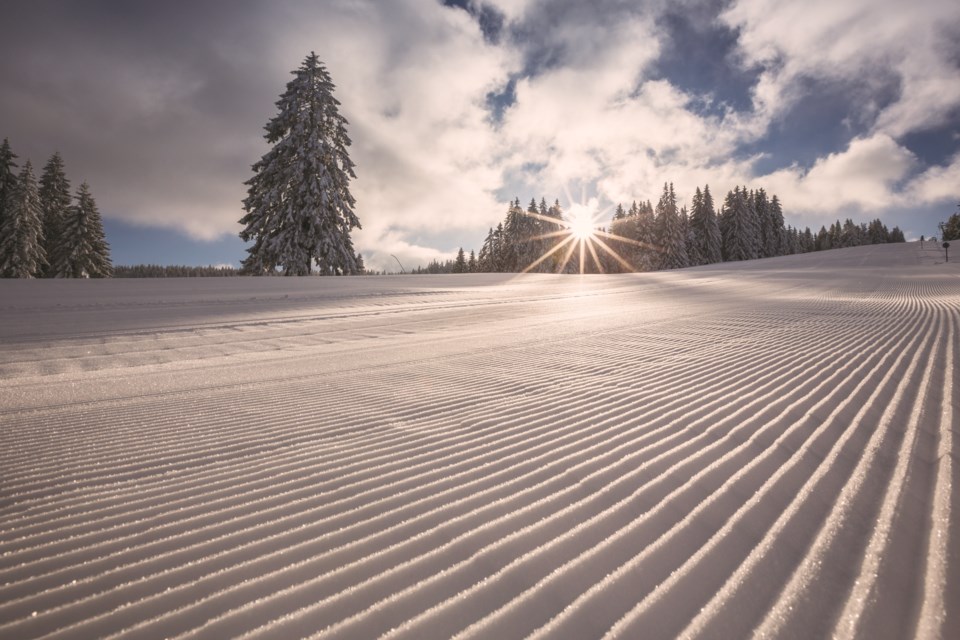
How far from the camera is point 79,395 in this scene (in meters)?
3.49

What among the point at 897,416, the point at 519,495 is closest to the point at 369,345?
the point at 519,495

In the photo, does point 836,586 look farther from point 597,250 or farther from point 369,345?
point 597,250

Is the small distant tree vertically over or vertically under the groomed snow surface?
over

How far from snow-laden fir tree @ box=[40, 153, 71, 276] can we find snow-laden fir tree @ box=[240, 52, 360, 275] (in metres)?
21.6

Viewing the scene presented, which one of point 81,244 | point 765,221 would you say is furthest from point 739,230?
point 81,244

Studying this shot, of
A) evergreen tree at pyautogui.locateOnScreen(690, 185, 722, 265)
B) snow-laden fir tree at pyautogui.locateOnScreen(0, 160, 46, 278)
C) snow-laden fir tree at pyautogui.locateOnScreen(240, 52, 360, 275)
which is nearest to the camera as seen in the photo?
snow-laden fir tree at pyautogui.locateOnScreen(240, 52, 360, 275)

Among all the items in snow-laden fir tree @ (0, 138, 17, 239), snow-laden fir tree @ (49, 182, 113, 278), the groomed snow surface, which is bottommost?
the groomed snow surface

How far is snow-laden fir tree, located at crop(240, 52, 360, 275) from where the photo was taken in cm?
1936

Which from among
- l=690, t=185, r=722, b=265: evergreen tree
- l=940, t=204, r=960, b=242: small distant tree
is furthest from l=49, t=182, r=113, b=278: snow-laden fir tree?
l=940, t=204, r=960, b=242: small distant tree

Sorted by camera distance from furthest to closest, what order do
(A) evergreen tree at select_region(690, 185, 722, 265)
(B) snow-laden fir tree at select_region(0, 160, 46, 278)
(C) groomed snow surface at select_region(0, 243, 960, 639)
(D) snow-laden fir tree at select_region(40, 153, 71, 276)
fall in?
(A) evergreen tree at select_region(690, 185, 722, 265) < (D) snow-laden fir tree at select_region(40, 153, 71, 276) < (B) snow-laden fir tree at select_region(0, 160, 46, 278) < (C) groomed snow surface at select_region(0, 243, 960, 639)

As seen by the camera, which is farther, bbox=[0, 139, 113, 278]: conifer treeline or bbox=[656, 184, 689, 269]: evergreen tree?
bbox=[656, 184, 689, 269]: evergreen tree

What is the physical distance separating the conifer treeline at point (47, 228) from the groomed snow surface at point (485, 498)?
31.2 m

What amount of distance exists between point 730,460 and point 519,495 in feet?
3.73

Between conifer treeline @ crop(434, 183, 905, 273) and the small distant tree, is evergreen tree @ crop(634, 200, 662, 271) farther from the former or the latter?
the small distant tree
